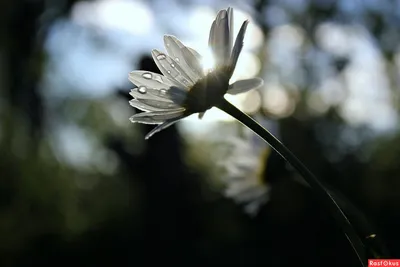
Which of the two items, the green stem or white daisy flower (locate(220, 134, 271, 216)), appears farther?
white daisy flower (locate(220, 134, 271, 216))

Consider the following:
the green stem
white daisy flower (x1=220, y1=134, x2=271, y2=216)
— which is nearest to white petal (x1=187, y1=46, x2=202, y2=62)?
the green stem

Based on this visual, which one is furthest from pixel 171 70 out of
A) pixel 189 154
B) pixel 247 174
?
pixel 189 154

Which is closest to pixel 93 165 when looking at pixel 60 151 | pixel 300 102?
pixel 60 151

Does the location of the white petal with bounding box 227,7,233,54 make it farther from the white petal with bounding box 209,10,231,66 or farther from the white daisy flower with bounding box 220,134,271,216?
the white daisy flower with bounding box 220,134,271,216

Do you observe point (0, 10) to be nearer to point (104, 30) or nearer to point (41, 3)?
point (41, 3)

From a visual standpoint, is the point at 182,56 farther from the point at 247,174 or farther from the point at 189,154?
the point at 189,154
